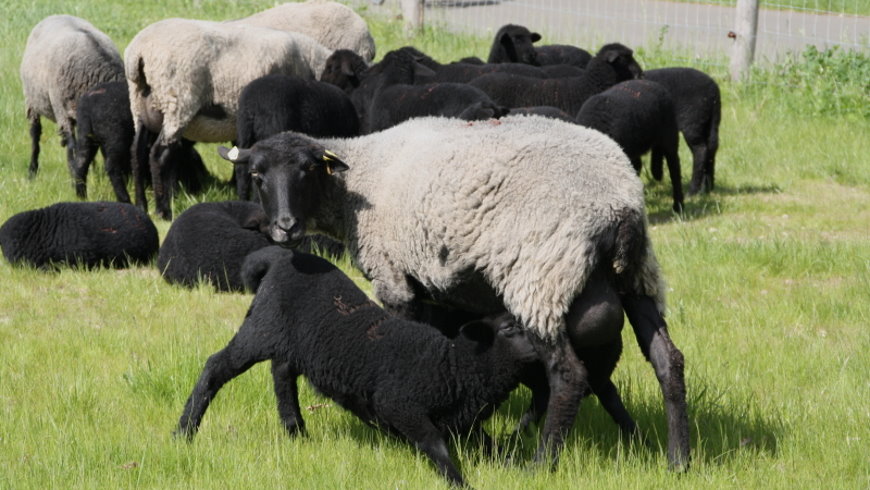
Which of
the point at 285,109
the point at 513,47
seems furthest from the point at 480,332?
the point at 513,47

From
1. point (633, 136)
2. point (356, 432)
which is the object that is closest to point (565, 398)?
point (356, 432)

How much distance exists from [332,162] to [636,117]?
4648mm

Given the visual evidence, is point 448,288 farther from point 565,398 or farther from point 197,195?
point 197,195

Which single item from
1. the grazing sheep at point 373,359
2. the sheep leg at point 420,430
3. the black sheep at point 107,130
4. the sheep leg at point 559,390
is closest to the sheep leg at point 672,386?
the sheep leg at point 559,390

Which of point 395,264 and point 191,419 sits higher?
point 395,264

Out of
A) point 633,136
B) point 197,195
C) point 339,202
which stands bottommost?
point 197,195

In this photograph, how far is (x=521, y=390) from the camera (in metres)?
5.70

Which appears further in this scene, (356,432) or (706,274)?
(706,274)

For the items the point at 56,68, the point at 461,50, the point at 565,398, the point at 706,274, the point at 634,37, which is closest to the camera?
the point at 565,398

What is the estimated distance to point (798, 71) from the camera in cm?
1370

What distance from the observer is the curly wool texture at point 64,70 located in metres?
10.3

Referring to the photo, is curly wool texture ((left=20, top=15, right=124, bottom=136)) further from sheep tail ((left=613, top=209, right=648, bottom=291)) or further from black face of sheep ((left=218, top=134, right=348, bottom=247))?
sheep tail ((left=613, top=209, right=648, bottom=291))

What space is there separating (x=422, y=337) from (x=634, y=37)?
14.2m

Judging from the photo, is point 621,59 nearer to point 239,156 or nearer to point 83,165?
point 83,165
